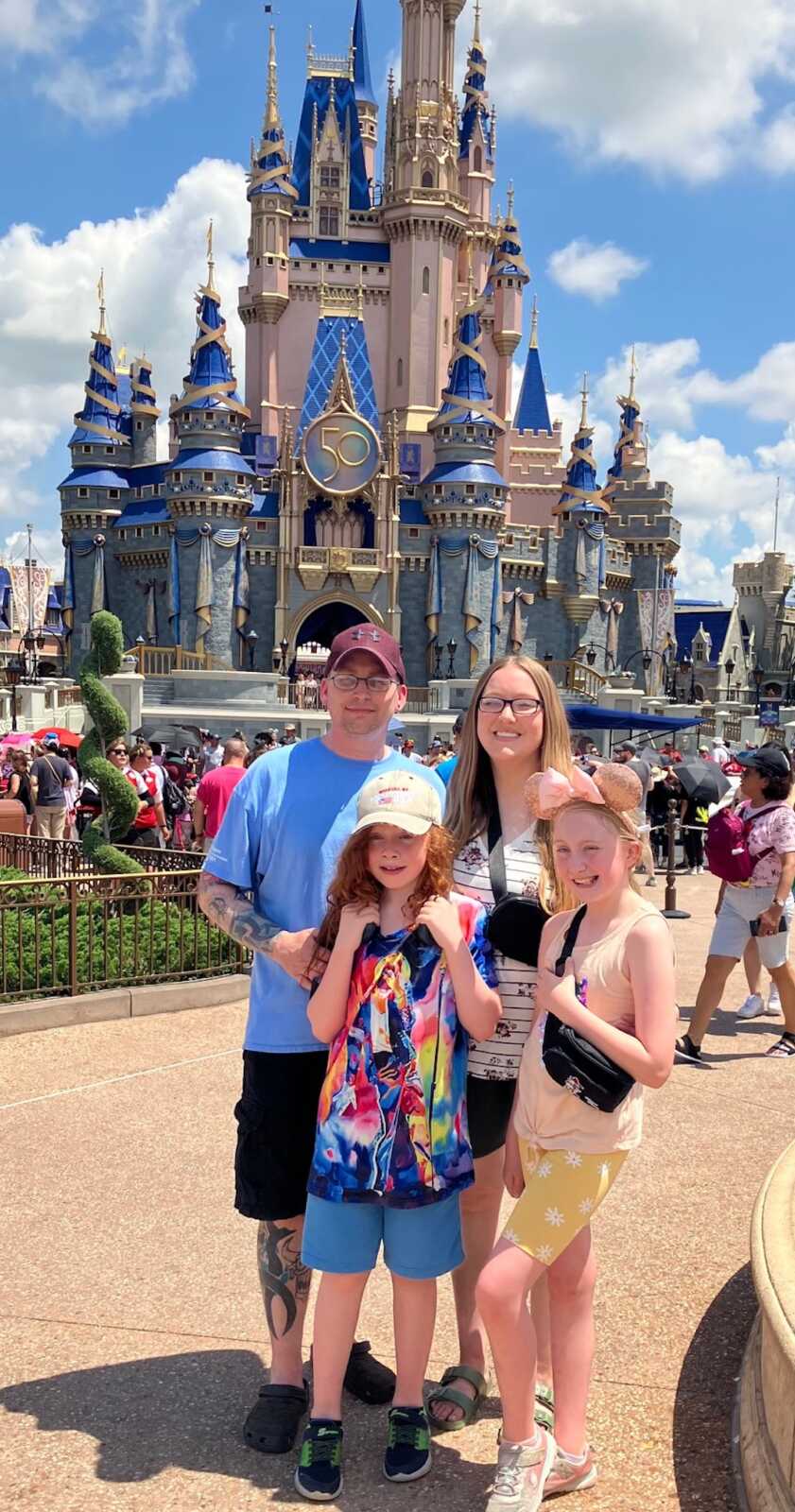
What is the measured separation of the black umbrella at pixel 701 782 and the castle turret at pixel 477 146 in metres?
38.8

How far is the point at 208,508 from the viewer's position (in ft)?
128

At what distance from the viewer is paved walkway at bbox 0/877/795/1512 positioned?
2.94 m

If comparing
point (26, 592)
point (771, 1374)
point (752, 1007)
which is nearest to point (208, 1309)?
point (771, 1374)

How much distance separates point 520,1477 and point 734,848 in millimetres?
4528

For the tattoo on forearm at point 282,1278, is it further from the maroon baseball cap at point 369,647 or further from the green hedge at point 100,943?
the green hedge at point 100,943

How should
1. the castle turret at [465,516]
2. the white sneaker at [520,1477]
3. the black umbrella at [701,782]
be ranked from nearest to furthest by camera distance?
the white sneaker at [520,1477]
the black umbrella at [701,782]
the castle turret at [465,516]

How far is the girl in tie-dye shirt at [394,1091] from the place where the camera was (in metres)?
2.95

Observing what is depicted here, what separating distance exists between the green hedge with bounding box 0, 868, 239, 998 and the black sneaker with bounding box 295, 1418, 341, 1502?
464 centimetres

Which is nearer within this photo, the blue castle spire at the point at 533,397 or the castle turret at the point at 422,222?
the castle turret at the point at 422,222

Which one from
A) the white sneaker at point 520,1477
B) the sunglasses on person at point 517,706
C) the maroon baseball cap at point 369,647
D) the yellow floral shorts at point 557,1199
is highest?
the maroon baseball cap at point 369,647

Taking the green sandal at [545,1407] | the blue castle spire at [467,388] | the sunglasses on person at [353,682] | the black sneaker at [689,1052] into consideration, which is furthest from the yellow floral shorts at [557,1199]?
the blue castle spire at [467,388]

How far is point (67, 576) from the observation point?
4347cm

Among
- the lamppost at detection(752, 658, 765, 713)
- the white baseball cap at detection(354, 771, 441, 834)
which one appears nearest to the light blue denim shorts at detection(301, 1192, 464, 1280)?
the white baseball cap at detection(354, 771, 441, 834)

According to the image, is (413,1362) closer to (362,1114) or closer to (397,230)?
(362,1114)
